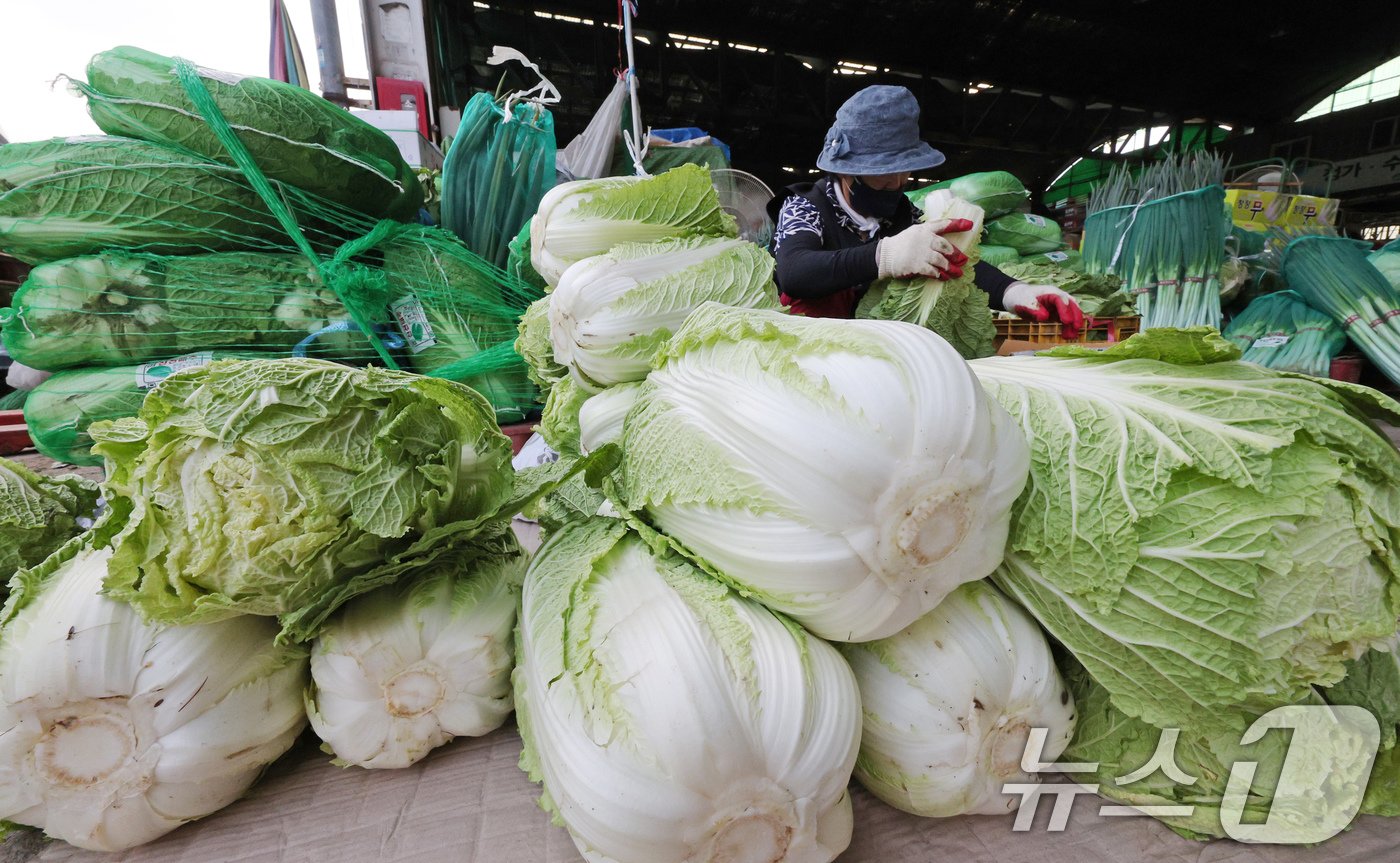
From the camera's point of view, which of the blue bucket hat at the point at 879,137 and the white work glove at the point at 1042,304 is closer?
the white work glove at the point at 1042,304

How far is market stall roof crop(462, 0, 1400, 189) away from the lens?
35.6ft

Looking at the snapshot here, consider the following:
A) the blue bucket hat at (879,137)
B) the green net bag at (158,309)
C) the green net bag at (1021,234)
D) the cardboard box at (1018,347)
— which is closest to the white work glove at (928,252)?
the blue bucket hat at (879,137)

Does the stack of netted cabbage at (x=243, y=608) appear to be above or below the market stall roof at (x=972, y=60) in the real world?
below

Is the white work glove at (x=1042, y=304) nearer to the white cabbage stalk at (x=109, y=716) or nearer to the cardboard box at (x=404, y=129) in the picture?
the white cabbage stalk at (x=109, y=716)

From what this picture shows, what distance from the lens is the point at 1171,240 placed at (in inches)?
213

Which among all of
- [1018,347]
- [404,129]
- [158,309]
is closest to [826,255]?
[1018,347]

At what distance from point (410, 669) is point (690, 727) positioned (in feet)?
2.63

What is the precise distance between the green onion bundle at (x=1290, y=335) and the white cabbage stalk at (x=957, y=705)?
6843 mm

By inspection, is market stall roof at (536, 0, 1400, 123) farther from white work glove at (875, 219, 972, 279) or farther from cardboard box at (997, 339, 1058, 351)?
white work glove at (875, 219, 972, 279)

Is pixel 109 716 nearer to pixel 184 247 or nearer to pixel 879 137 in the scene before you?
pixel 184 247

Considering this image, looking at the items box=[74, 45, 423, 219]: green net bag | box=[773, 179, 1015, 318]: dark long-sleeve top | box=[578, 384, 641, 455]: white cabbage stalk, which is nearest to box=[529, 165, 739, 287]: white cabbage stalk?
box=[578, 384, 641, 455]: white cabbage stalk

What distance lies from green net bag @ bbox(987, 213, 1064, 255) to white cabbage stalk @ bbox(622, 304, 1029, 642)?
23.4ft

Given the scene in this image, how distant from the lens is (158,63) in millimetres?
2816

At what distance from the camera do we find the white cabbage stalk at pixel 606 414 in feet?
5.64
